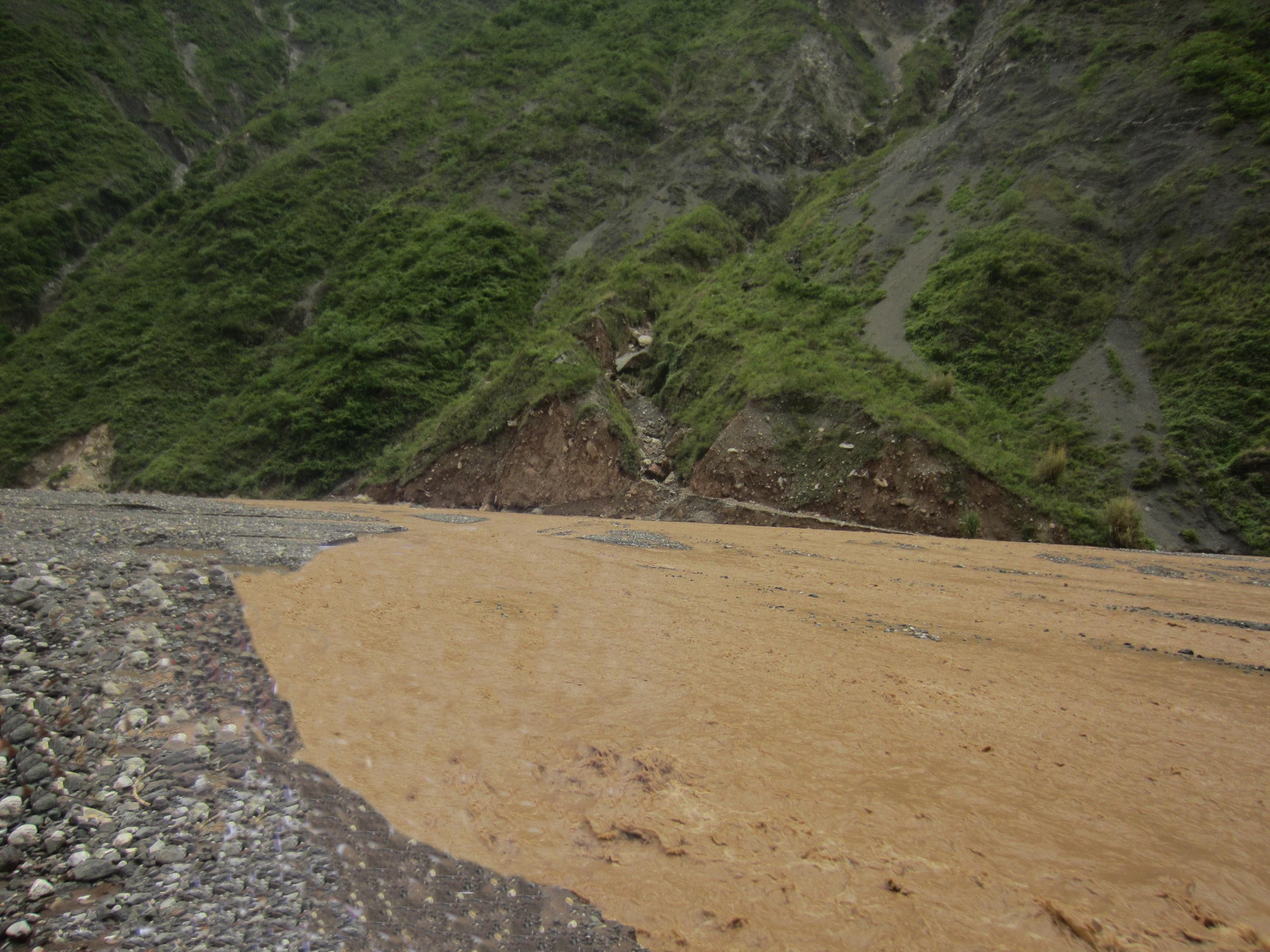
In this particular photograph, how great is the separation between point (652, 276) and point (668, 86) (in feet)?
105

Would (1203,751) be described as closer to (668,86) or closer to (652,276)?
(652,276)

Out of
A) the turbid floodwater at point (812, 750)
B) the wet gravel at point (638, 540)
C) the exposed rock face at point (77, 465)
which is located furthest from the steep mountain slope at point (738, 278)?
the turbid floodwater at point (812, 750)

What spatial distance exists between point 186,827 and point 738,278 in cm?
3333

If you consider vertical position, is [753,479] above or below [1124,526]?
above

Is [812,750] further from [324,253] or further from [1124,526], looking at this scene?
[324,253]

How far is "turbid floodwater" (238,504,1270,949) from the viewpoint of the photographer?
9.84 ft

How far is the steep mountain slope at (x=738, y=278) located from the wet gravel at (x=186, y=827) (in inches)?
699

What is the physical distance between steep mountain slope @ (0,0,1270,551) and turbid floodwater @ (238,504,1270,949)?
1311 cm

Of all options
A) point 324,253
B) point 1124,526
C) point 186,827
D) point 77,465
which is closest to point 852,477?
point 1124,526

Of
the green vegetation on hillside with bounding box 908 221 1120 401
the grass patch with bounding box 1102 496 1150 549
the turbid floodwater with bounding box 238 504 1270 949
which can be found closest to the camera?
the turbid floodwater with bounding box 238 504 1270 949

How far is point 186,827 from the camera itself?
316 cm

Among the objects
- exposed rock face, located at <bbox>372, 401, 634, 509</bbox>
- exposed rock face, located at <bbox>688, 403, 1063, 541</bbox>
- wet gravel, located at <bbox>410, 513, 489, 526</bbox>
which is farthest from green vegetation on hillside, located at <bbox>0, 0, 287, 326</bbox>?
exposed rock face, located at <bbox>688, 403, 1063, 541</bbox>

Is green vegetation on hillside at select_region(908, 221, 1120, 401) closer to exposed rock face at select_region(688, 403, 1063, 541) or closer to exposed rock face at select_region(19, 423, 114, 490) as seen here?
exposed rock face at select_region(688, 403, 1063, 541)

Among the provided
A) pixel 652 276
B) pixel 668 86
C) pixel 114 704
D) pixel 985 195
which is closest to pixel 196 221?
pixel 652 276
